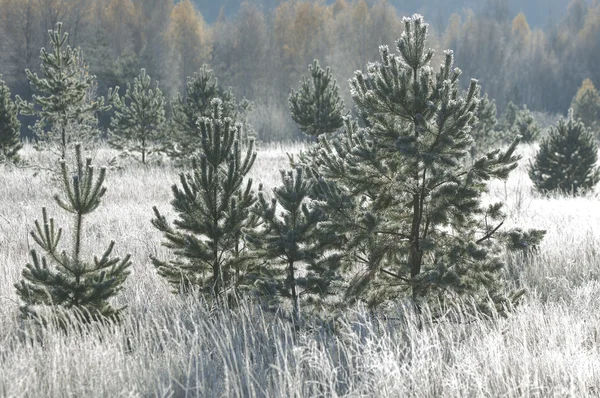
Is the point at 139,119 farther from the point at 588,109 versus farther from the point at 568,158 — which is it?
the point at 588,109

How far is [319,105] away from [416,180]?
592 inches

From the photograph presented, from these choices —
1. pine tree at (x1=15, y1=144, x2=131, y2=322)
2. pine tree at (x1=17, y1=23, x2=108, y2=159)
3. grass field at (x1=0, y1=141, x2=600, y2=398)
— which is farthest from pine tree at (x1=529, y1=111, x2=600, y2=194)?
pine tree at (x1=15, y1=144, x2=131, y2=322)

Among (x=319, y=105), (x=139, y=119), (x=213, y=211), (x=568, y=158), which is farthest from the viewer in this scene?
(x=139, y=119)

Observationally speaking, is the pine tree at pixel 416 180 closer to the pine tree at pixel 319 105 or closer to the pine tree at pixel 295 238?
the pine tree at pixel 295 238

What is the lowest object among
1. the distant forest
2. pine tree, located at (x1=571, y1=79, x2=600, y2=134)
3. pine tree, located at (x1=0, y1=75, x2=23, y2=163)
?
pine tree, located at (x1=0, y1=75, x2=23, y2=163)

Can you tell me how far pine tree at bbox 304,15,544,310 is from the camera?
13.5 feet

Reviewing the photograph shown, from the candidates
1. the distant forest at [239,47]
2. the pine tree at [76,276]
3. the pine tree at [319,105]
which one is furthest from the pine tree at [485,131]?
the distant forest at [239,47]

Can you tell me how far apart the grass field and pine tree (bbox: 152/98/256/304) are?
328mm

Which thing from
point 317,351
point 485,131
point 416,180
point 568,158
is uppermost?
point 485,131

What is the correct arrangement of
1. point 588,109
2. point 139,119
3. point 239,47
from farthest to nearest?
1. point 239,47
2. point 588,109
3. point 139,119

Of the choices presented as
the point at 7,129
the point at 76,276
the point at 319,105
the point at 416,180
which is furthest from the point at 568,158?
the point at 7,129

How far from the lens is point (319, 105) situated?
19.1 meters

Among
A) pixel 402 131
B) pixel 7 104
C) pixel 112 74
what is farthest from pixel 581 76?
pixel 402 131

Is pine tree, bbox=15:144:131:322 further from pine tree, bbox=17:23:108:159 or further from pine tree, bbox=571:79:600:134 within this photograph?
pine tree, bbox=571:79:600:134
